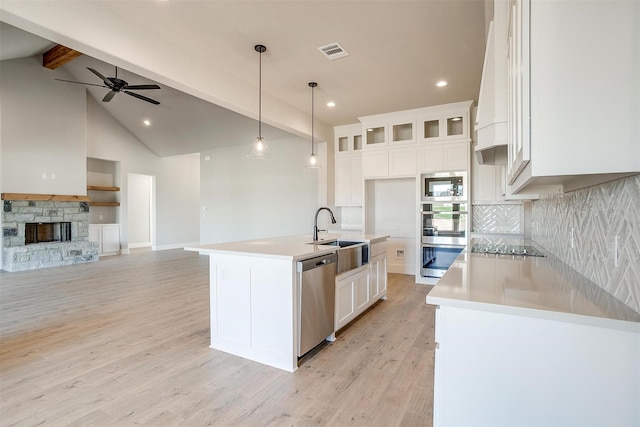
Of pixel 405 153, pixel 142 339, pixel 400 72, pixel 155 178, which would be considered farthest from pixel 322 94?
pixel 155 178

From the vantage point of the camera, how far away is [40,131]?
22.4ft

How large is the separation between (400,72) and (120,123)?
800 centimetres

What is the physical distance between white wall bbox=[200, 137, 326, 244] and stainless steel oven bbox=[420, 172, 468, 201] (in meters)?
2.09

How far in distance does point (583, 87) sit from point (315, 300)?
2230 mm

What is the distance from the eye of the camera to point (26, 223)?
688cm

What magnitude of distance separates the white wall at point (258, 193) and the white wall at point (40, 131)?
2.85 meters

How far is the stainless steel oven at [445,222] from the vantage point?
5.01 meters

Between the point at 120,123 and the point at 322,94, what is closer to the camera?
the point at 322,94

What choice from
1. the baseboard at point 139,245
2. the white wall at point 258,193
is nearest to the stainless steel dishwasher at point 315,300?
the white wall at point 258,193

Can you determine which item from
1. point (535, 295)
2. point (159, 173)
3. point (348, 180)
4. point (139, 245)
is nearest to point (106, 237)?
point (139, 245)

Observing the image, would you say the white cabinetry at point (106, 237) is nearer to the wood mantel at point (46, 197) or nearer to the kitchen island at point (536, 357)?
the wood mantel at point (46, 197)

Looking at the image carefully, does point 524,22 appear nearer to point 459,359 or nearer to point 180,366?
point 459,359

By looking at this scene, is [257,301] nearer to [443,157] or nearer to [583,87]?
[583,87]

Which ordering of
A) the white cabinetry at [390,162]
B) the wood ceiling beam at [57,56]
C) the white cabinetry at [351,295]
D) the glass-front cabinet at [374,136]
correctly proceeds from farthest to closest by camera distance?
1. the wood ceiling beam at [57,56]
2. the glass-front cabinet at [374,136]
3. the white cabinetry at [390,162]
4. the white cabinetry at [351,295]
